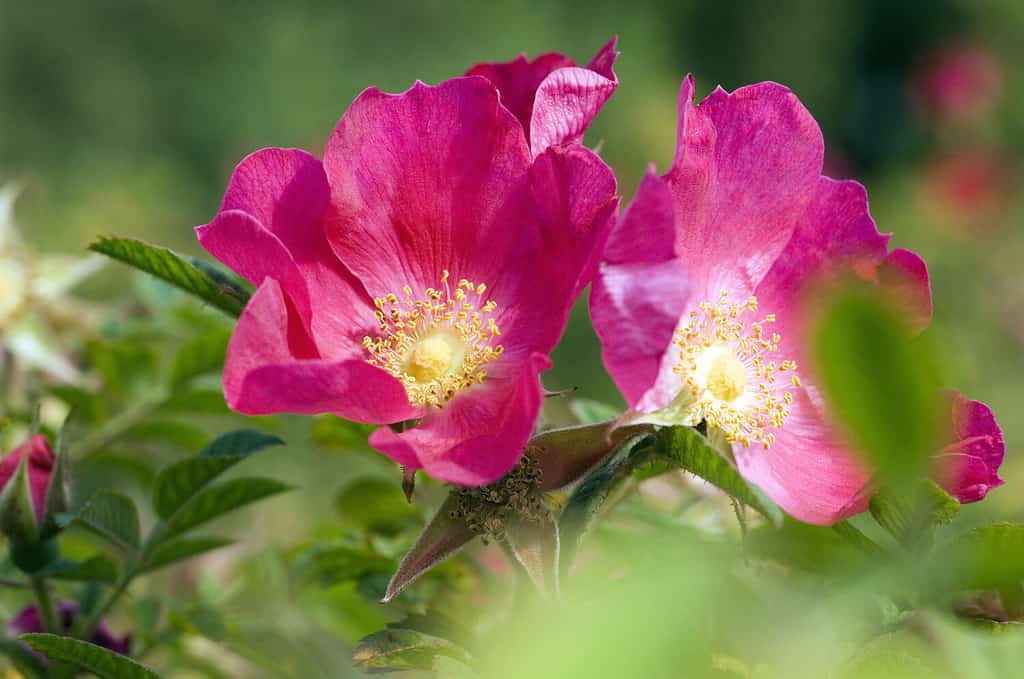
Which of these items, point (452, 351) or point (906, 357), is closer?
point (906, 357)

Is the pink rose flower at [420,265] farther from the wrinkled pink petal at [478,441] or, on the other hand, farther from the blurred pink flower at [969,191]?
the blurred pink flower at [969,191]

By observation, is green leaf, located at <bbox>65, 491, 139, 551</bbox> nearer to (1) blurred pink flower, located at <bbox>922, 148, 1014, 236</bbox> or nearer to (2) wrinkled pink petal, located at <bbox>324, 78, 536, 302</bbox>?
(2) wrinkled pink petal, located at <bbox>324, 78, 536, 302</bbox>

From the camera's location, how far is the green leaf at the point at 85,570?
0.67 metres

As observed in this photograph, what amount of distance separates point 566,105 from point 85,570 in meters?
0.41

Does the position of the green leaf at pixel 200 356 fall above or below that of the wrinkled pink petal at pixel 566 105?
below

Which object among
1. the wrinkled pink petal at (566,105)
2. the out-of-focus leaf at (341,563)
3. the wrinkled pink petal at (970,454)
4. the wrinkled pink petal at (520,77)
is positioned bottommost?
the wrinkled pink petal at (970,454)

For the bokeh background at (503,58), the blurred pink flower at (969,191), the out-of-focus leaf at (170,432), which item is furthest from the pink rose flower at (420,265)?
the blurred pink flower at (969,191)

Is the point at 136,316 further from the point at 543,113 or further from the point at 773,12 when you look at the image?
the point at 773,12

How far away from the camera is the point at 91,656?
55 cm

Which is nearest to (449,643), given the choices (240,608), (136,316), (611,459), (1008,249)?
(611,459)

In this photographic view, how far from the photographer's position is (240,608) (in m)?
1.01

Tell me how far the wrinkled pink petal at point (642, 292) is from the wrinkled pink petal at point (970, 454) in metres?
0.15

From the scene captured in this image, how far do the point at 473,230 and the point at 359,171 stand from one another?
0.08m

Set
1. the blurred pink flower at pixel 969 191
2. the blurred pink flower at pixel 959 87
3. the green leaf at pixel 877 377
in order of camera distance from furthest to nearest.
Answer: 1. the blurred pink flower at pixel 959 87
2. the blurred pink flower at pixel 969 191
3. the green leaf at pixel 877 377
